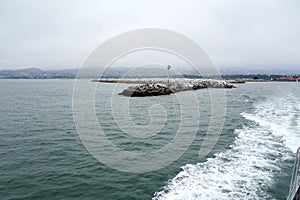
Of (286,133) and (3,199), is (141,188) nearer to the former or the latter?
(3,199)

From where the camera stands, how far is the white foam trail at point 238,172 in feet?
21.7

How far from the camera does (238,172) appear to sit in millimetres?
8016

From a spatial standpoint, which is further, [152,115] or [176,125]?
[152,115]

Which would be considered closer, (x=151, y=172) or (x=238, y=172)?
(x=238, y=172)

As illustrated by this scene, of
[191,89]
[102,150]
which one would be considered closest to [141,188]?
[102,150]

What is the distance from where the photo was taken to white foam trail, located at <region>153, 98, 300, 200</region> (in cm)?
662

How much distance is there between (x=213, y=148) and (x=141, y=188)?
16.9 ft

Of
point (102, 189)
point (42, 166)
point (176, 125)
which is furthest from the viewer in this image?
point (176, 125)

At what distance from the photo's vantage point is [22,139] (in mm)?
12227

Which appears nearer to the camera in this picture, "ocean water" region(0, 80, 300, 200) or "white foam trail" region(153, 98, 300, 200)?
"white foam trail" region(153, 98, 300, 200)

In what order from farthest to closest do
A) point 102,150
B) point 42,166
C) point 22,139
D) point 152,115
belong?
point 152,115
point 22,139
point 102,150
point 42,166

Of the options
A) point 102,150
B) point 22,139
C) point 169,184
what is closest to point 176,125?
point 102,150

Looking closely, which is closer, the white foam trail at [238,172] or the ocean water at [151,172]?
the white foam trail at [238,172]

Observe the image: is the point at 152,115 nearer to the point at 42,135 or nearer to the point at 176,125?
the point at 176,125
